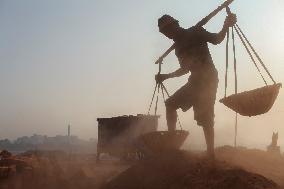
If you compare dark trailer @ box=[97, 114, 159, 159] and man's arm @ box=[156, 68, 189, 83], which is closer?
man's arm @ box=[156, 68, 189, 83]

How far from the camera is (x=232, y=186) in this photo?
554 centimetres

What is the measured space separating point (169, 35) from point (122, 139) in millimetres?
12079

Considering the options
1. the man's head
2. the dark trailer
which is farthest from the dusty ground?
the dark trailer

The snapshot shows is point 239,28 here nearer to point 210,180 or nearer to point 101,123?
point 210,180

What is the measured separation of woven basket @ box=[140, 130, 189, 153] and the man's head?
2210mm

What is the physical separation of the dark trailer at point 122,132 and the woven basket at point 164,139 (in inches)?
407

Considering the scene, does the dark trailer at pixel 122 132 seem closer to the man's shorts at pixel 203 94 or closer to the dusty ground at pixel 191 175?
the dusty ground at pixel 191 175

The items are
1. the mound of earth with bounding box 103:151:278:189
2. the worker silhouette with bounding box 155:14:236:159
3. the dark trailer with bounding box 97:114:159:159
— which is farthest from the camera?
the dark trailer with bounding box 97:114:159:159

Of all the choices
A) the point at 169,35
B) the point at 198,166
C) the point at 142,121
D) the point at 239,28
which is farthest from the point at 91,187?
the point at 142,121

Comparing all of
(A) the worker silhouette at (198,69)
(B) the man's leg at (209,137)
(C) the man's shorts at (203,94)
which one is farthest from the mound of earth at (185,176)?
(C) the man's shorts at (203,94)

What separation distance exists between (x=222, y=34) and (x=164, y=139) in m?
2.65

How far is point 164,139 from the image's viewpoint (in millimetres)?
8000

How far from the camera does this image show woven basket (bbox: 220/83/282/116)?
6309mm

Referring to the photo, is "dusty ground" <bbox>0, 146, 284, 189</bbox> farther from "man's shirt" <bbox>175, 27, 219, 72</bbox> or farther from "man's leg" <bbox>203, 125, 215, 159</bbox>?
"man's shirt" <bbox>175, 27, 219, 72</bbox>
